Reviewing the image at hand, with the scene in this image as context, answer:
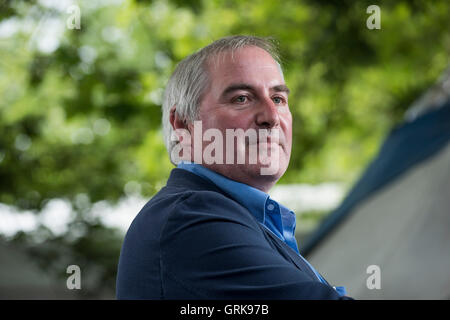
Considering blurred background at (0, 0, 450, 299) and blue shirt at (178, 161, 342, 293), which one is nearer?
blue shirt at (178, 161, 342, 293)

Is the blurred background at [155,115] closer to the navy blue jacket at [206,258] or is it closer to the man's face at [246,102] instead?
the man's face at [246,102]

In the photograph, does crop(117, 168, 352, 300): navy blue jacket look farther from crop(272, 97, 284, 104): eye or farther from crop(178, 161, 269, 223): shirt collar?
crop(272, 97, 284, 104): eye

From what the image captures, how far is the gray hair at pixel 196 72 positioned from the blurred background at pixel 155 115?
71.5 inches

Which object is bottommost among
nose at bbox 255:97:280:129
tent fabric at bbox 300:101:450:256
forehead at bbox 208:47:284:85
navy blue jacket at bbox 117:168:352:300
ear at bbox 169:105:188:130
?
navy blue jacket at bbox 117:168:352:300

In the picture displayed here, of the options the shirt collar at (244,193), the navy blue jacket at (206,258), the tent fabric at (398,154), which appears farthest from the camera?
the tent fabric at (398,154)

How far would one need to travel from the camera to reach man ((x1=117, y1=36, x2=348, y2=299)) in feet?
2.66

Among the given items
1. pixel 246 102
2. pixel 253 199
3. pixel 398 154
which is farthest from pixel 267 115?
pixel 398 154

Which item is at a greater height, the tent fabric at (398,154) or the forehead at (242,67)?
the tent fabric at (398,154)

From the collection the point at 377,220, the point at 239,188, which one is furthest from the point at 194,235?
the point at 377,220

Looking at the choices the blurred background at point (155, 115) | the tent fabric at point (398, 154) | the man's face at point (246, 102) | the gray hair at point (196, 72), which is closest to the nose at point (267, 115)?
the man's face at point (246, 102)

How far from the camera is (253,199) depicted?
100 centimetres

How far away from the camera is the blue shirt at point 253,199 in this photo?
100cm

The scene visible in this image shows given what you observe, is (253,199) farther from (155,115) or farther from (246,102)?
(155,115)

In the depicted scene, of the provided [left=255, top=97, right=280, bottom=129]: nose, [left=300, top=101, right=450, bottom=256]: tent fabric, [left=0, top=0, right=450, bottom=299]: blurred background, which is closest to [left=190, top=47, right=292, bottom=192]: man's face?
[left=255, top=97, right=280, bottom=129]: nose
